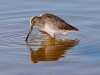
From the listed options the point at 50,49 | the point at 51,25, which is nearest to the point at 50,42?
the point at 51,25

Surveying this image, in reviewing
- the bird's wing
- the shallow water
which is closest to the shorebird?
the bird's wing

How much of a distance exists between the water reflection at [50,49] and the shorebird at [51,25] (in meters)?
0.25

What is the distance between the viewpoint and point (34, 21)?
10.0 meters

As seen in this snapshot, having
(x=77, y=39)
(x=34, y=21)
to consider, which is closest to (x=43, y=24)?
(x=34, y=21)

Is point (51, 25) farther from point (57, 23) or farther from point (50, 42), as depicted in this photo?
point (50, 42)

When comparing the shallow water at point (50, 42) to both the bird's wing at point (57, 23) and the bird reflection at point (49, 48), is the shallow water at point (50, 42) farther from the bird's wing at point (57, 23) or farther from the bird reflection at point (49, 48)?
the bird's wing at point (57, 23)

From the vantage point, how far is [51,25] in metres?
9.90

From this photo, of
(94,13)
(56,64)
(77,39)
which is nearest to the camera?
(56,64)

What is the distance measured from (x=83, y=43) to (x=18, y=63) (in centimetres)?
198

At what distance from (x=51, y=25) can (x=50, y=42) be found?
44 cm

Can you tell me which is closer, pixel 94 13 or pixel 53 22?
pixel 53 22

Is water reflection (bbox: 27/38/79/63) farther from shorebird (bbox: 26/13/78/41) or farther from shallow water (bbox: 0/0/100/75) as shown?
shorebird (bbox: 26/13/78/41)

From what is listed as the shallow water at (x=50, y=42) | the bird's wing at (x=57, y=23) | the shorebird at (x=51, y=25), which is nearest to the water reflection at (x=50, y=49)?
the shallow water at (x=50, y=42)

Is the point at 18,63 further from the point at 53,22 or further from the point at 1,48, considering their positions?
the point at 53,22
